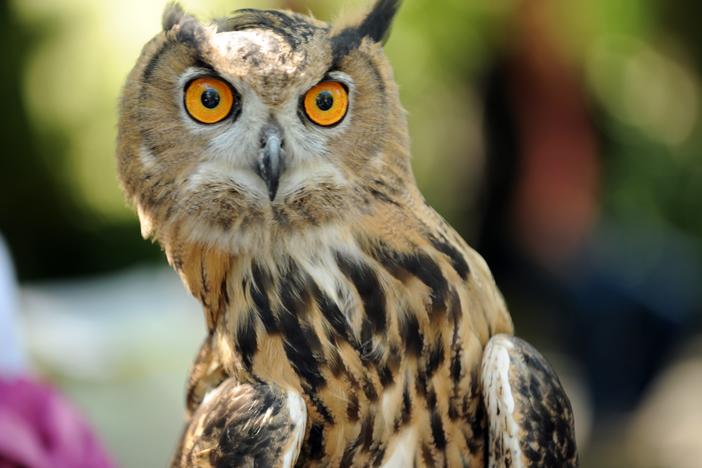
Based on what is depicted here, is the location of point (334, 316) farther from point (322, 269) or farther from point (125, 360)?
Result: point (125, 360)

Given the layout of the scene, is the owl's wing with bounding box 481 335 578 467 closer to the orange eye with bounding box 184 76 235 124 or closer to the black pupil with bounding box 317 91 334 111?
the black pupil with bounding box 317 91 334 111

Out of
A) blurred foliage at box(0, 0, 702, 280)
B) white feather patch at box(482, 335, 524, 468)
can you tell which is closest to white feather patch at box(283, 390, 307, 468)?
white feather patch at box(482, 335, 524, 468)

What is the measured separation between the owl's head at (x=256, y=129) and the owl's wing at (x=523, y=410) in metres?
0.36

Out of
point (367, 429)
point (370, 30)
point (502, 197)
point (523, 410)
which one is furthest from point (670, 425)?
point (370, 30)

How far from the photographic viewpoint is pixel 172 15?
5.67 ft

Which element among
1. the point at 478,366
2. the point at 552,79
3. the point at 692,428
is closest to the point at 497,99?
the point at 552,79

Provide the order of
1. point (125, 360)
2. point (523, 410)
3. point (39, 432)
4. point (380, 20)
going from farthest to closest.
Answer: point (125, 360), point (39, 432), point (380, 20), point (523, 410)

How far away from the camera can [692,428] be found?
17.1 ft

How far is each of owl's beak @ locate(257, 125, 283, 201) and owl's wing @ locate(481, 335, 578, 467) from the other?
495 millimetres

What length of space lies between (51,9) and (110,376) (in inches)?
95.5

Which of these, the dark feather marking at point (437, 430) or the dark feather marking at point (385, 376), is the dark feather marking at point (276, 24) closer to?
the dark feather marking at point (385, 376)

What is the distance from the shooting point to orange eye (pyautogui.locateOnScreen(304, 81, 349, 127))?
1.65 m

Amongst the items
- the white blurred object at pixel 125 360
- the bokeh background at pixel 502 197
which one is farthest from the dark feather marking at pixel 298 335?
the white blurred object at pixel 125 360

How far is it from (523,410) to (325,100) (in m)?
0.64
